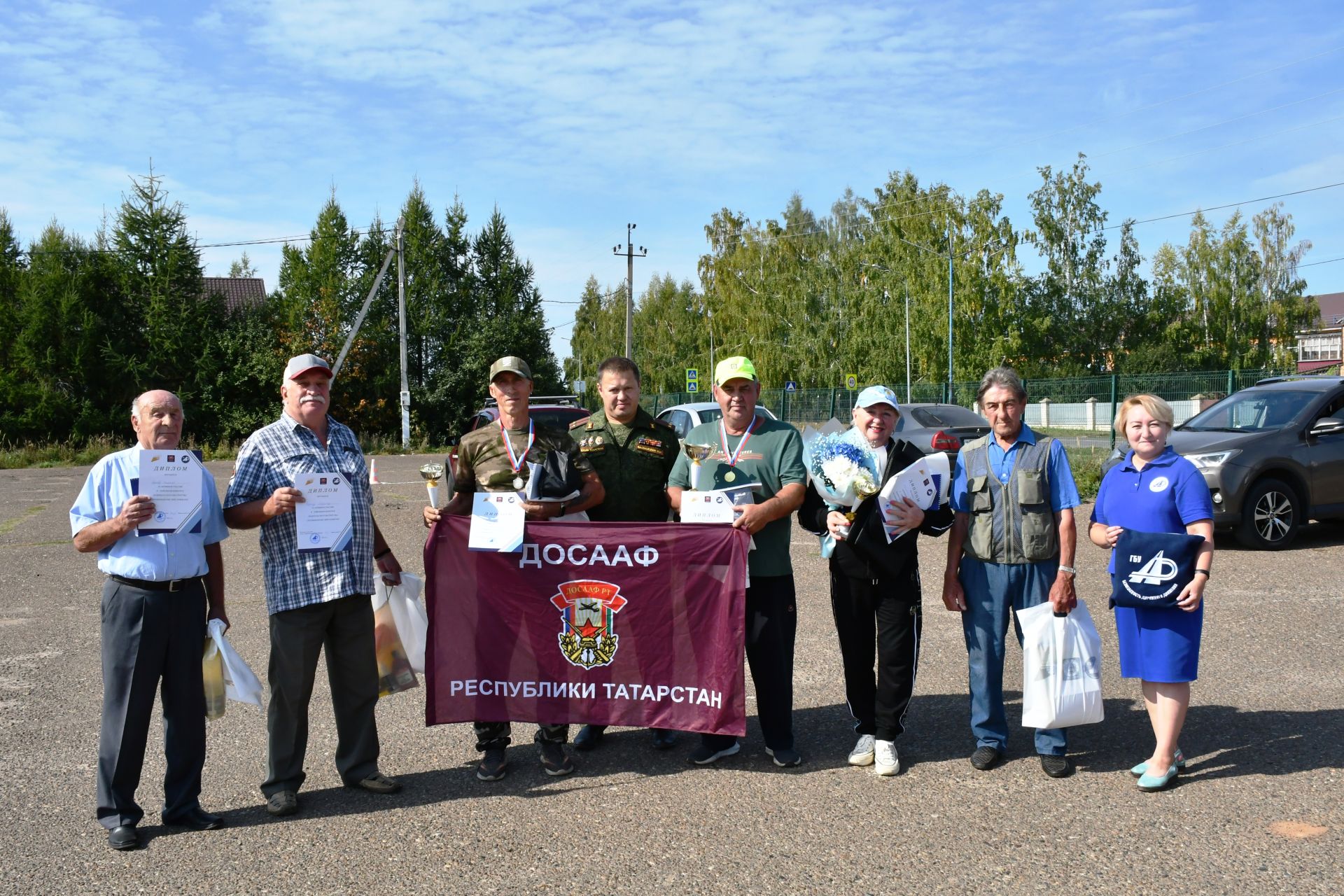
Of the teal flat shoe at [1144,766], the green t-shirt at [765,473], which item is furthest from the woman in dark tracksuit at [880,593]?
the teal flat shoe at [1144,766]

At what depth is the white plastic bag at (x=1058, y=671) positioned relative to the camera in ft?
15.5

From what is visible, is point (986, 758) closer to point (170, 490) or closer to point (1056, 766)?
point (1056, 766)

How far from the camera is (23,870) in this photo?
3.95 metres

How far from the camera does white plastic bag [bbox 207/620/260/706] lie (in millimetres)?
4504

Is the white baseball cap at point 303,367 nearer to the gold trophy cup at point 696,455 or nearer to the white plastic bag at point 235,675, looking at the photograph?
the white plastic bag at point 235,675

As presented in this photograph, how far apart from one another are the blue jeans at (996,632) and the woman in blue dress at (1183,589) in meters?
0.35

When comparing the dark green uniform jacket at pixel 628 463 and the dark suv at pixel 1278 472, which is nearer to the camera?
the dark green uniform jacket at pixel 628 463

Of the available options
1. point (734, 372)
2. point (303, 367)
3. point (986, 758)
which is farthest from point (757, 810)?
point (303, 367)

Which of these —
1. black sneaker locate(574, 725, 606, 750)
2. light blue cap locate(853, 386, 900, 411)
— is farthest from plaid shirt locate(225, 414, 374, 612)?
light blue cap locate(853, 386, 900, 411)

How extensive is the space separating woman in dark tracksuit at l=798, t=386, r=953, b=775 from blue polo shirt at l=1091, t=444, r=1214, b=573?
0.80 metres

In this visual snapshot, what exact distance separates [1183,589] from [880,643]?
1401 mm

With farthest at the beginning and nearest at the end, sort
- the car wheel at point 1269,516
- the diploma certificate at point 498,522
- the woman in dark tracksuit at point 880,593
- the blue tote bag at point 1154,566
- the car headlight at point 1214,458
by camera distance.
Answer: the car headlight at point 1214,458
the car wheel at point 1269,516
the diploma certificate at point 498,522
the woman in dark tracksuit at point 880,593
the blue tote bag at point 1154,566

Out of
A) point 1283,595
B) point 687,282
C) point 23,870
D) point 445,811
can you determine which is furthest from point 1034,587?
point 687,282

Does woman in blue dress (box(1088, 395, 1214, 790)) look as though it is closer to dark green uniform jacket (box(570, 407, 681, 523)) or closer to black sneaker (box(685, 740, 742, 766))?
black sneaker (box(685, 740, 742, 766))
